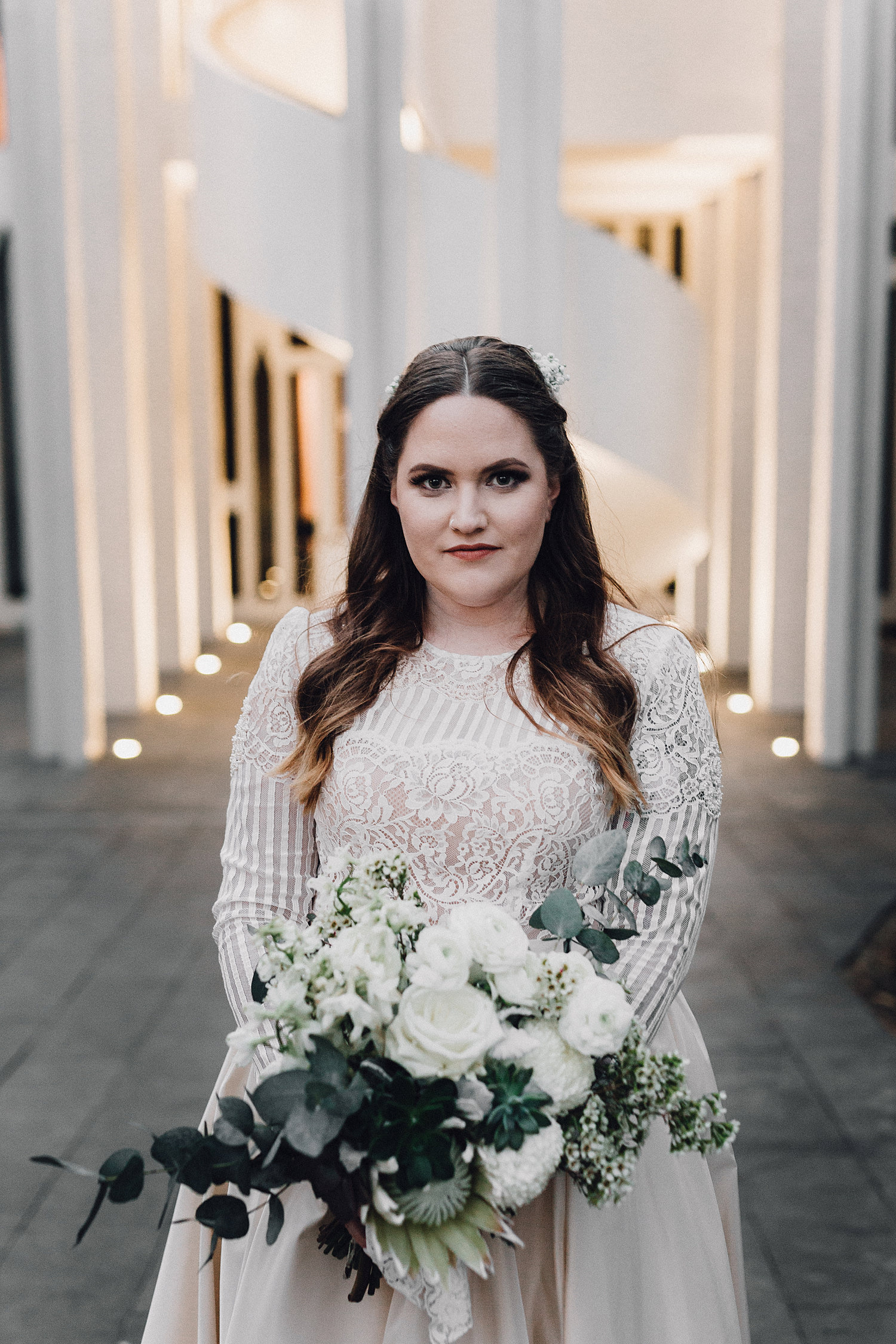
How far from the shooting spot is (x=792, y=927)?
14.8 feet

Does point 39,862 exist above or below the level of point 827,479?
below

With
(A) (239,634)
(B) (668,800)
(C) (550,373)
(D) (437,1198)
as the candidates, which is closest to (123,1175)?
(D) (437,1198)

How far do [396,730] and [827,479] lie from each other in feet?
17.6

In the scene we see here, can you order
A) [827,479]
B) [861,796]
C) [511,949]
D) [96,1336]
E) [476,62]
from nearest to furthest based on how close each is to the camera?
[511,949] → [96,1336] → [861,796] → [827,479] → [476,62]

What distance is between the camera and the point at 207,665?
8734 mm

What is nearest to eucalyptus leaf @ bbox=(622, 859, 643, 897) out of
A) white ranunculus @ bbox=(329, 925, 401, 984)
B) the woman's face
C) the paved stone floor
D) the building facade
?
white ranunculus @ bbox=(329, 925, 401, 984)

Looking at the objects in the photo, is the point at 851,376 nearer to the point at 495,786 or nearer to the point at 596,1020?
the point at 495,786

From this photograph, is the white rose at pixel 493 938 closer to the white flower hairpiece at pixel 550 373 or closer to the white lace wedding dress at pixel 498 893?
the white lace wedding dress at pixel 498 893

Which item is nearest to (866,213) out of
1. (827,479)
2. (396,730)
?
(827,479)

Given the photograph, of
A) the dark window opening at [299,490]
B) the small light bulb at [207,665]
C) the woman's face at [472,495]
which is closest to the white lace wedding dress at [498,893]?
the woman's face at [472,495]

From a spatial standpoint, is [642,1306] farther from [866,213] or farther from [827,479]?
[866,213]

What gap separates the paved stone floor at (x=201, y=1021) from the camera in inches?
104

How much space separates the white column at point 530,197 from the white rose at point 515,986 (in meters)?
4.95

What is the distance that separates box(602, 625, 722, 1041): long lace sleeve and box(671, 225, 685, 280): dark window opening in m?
8.66
